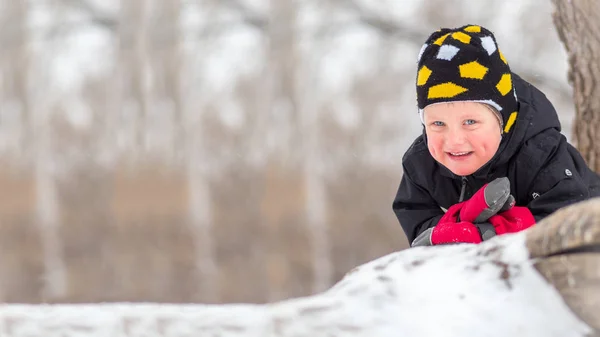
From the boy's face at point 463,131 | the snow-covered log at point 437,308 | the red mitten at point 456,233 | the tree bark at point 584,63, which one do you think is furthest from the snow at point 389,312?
the tree bark at point 584,63

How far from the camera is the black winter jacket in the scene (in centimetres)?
218

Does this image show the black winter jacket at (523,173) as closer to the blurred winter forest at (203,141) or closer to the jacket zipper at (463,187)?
the jacket zipper at (463,187)

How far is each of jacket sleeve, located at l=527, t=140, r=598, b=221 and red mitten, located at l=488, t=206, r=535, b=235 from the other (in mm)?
55

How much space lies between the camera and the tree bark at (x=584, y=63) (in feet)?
8.93

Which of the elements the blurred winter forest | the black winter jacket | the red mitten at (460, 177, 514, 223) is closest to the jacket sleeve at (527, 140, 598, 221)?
the black winter jacket

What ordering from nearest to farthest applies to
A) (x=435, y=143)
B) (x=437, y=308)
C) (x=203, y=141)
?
(x=437, y=308) → (x=435, y=143) → (x=203, y=141)

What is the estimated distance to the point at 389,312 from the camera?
49.4 inches

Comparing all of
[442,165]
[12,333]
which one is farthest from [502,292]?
[442,165]

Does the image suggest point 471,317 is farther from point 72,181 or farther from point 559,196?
point 72,181

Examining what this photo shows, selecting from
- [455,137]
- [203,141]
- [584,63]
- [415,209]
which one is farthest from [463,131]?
[203,141]

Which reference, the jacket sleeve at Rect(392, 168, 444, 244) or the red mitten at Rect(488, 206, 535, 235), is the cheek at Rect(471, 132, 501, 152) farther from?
the jacket sleeve at Rect(392, 168, 444, 244)

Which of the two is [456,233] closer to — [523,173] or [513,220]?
[513,220]

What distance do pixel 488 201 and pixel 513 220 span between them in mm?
127

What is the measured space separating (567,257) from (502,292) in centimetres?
13
